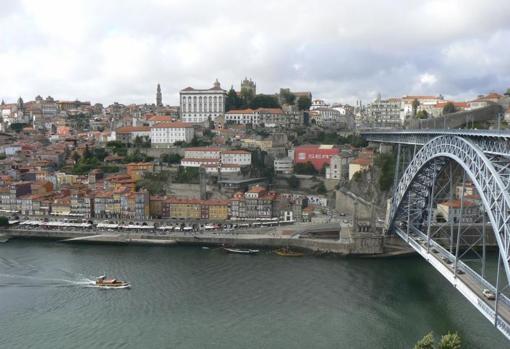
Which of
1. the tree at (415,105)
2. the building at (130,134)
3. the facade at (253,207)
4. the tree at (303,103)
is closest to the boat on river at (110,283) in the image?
the facade at (253,207)

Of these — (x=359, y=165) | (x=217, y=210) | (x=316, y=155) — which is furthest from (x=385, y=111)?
(x=217, y=210)

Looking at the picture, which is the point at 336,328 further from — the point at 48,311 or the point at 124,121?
the point at 124,121

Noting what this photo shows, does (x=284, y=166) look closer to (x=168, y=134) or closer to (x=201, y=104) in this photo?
(x=168, y=134)

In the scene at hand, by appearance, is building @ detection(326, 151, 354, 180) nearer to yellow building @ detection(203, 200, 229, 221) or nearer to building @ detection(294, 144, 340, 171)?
building @ detection(294, 144, 340, 171)

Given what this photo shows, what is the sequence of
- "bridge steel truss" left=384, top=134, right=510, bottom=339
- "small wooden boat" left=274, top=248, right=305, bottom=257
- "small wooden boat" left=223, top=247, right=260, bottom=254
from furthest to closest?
"small wooden boat" left=223, top=247, right=260, bottom=254
"small wooden boat" left=274, top=248, right=305, bottom=257
"bridge steel truss" left=384, top=134, right=510, bottom=339

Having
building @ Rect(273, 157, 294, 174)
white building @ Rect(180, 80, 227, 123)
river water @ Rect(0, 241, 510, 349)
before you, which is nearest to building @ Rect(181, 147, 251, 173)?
building @ Rect(273, 157, 294, 174)

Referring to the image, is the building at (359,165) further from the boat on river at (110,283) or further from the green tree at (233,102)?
the green tree at (233,102)

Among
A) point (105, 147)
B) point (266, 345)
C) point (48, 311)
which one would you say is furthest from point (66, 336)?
point (105, 147)
